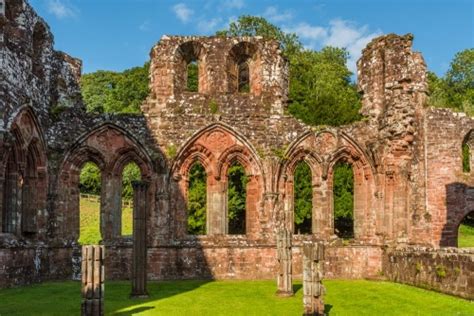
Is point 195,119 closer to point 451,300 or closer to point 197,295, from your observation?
point 197,295

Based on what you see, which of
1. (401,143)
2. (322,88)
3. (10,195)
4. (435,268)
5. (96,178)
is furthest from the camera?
(96,178)

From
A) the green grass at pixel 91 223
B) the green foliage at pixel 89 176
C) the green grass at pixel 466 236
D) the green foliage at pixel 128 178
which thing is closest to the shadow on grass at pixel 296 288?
the green grass at pixel 91 223

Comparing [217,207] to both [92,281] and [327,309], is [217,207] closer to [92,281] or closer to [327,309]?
[327,309]

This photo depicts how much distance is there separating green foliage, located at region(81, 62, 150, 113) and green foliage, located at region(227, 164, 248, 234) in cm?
1325

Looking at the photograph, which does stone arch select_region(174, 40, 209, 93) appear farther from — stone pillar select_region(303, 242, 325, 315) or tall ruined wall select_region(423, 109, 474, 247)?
stone pillar select_region(303, 242, 325, 315)

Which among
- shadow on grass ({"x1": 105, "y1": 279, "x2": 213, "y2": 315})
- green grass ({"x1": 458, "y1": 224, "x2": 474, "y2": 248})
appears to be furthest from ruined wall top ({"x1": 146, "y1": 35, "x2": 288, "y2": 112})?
green grass ({"x1": 458, "y1": 224, "x2": 474, "y2": 248})

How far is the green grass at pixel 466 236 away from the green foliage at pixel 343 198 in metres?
5.38

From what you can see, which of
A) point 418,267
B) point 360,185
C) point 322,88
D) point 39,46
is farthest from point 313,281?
point 322,88

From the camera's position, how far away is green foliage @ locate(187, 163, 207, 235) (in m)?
28.7

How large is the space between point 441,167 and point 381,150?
1.86 metres

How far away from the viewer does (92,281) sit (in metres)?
10.0

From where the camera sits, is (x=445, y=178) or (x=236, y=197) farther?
(x=236, y=197)

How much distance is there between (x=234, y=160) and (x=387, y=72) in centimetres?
522

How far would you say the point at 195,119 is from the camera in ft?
60.1
